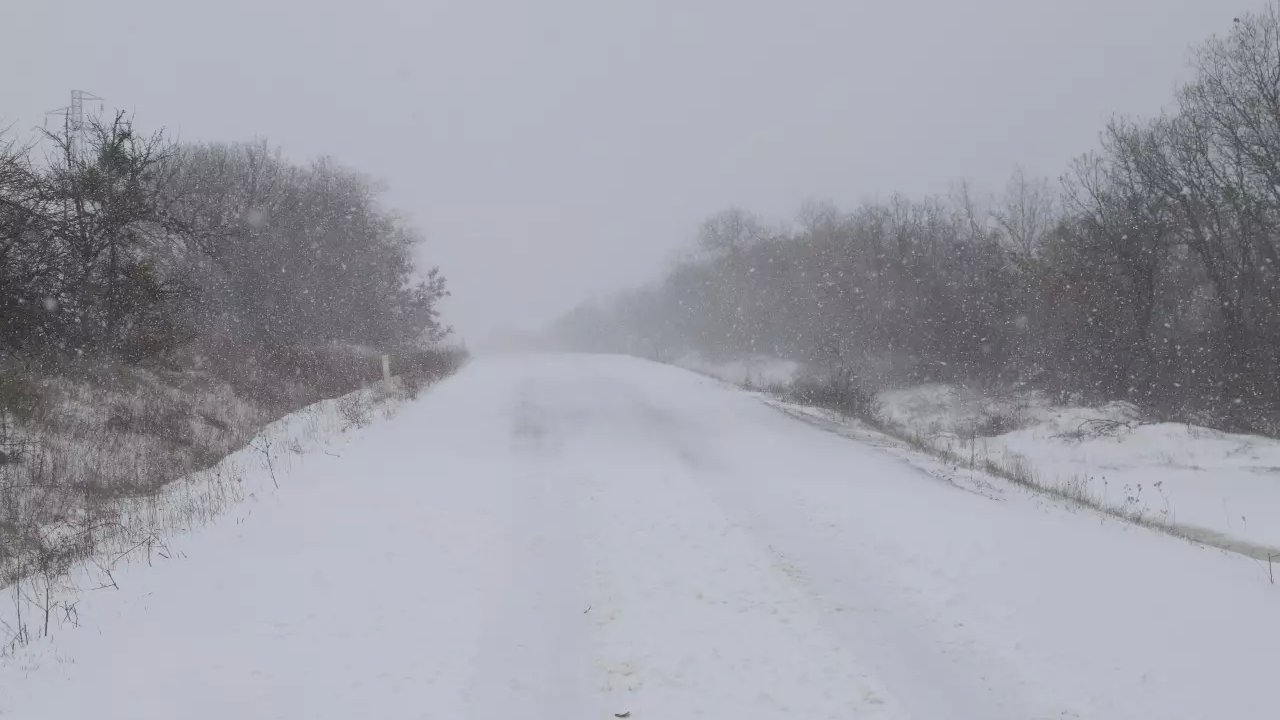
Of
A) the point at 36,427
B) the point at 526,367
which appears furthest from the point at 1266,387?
the point at 36,427

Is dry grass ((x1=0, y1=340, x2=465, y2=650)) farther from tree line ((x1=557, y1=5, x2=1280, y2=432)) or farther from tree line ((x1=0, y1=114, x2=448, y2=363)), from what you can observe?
tree line ((x1=557, y1=5, x2=1280, y2=432))

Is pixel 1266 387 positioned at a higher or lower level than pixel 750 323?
lower

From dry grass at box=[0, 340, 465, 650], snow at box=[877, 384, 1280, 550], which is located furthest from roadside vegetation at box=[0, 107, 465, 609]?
snow at box=[877, 384, 1280, 550]

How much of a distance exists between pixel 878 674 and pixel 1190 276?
24.3 metres

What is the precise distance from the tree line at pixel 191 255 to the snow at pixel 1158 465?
17.1 meters

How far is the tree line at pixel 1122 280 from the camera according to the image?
61.2 ft

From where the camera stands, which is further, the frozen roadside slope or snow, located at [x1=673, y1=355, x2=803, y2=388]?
snow, located at [x1=673, y1=355, x2=803, y2=388]

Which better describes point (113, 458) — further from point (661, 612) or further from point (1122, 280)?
point (1122, 280)

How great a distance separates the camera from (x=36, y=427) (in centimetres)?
1174

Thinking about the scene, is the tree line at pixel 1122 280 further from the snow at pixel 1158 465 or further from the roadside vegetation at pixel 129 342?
the roadside vegetation at pixel 129 342

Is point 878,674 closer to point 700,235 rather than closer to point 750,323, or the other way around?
point 750,323

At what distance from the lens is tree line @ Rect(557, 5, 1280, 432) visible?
18.7m

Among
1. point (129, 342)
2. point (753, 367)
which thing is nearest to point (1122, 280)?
point (129, 342)

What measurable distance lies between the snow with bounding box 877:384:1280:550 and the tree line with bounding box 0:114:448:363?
675 inches
